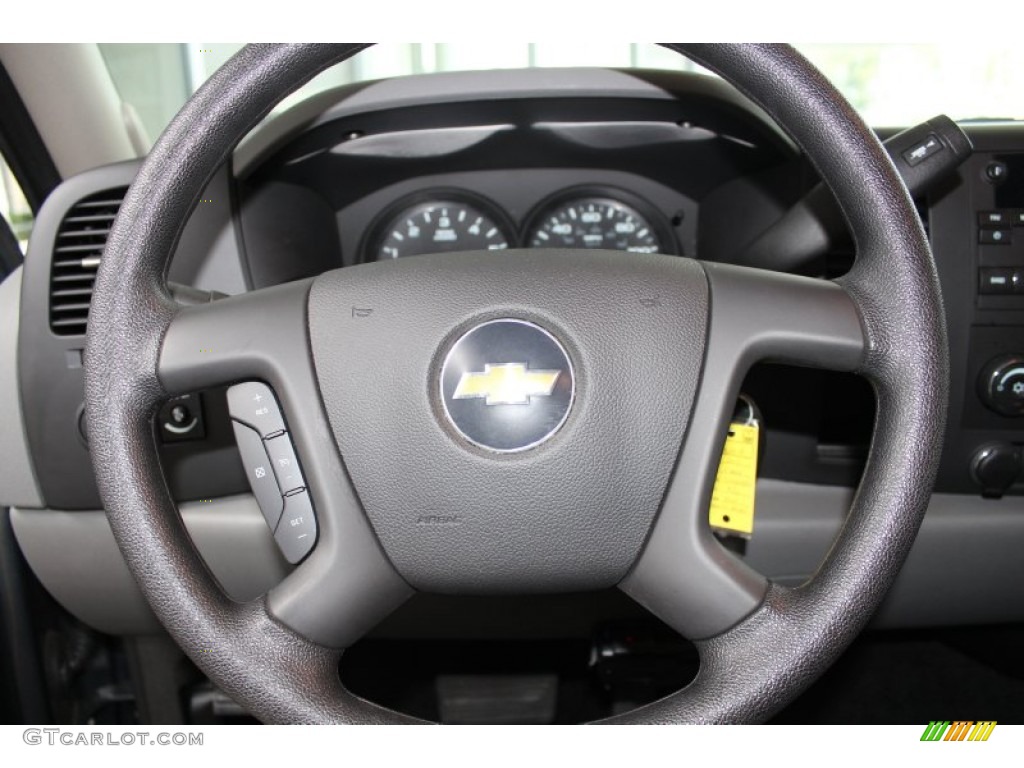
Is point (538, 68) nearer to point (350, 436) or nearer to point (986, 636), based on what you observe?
point (350, 436)

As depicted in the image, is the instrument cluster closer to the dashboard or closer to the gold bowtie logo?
the dashboard

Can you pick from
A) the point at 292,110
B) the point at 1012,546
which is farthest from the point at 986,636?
the point at 292,110

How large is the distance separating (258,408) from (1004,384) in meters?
0.83

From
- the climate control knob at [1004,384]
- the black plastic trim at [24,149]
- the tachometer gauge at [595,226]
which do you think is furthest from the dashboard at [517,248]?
the black plastic trim at [24,149]

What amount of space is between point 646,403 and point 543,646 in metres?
0.96

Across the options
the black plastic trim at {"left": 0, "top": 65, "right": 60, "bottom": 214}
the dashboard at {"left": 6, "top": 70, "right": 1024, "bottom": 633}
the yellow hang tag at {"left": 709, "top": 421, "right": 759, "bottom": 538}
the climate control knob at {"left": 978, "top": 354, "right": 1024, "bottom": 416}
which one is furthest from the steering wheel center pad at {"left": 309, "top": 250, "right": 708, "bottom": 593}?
the black plastic trim at {"left": 0, "top": 65, "right": 60, "bottom": 214}

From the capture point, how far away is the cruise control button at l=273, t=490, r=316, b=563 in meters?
0.74

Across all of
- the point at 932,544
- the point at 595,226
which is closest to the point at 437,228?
the point at 595,226

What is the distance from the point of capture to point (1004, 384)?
40.4 inches

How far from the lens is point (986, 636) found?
4.77ft

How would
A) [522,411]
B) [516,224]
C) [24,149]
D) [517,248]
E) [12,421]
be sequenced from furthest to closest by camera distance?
[516,224] < [24,149] < [12,421] < [517,248] < [522,411]

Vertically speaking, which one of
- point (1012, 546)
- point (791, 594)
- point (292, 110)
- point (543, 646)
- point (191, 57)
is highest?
point (191, 57)

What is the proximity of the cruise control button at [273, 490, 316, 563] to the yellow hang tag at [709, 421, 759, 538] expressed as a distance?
1.15 ft

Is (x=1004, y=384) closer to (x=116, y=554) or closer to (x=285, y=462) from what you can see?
(x=285, y=462)
